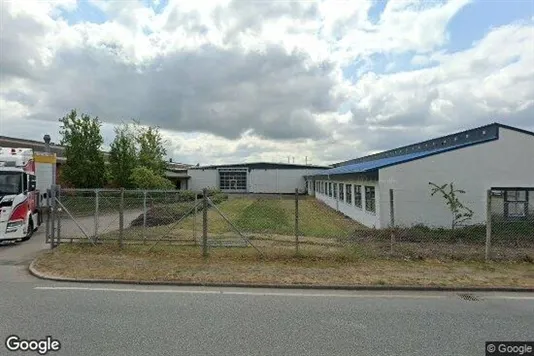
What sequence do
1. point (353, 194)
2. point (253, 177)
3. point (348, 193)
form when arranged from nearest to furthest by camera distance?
point (353, 194), point (348, 193), point (253, 177)

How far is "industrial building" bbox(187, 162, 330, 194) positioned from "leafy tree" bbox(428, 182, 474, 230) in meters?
47.6

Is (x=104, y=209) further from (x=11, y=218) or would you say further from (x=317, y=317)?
(x=317, y=317)

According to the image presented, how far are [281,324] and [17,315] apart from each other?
3.77 metres

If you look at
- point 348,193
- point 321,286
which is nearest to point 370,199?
point 348,193

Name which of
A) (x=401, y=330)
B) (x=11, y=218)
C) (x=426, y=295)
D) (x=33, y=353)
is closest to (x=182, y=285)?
(x=33, y=353)

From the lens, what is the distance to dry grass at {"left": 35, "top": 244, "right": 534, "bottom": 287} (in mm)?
7352

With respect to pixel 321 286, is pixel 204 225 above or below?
above

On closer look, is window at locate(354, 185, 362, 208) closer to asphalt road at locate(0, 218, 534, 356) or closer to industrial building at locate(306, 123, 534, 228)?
industrial building at locate(306, 123, 534, 228)

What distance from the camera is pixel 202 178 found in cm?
6444

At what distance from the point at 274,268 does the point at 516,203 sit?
12.8 metres

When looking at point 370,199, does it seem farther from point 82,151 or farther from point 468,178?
point 82,151

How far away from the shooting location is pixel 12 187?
11.9m

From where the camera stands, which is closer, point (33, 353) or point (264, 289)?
point (33, 353)

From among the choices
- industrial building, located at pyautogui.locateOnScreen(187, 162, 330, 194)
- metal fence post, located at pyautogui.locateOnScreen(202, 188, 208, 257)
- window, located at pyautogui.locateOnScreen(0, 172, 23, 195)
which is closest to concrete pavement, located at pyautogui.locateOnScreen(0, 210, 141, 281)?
window, located at pyautogui.locateOnScreen(0, 172, 23, 195)
